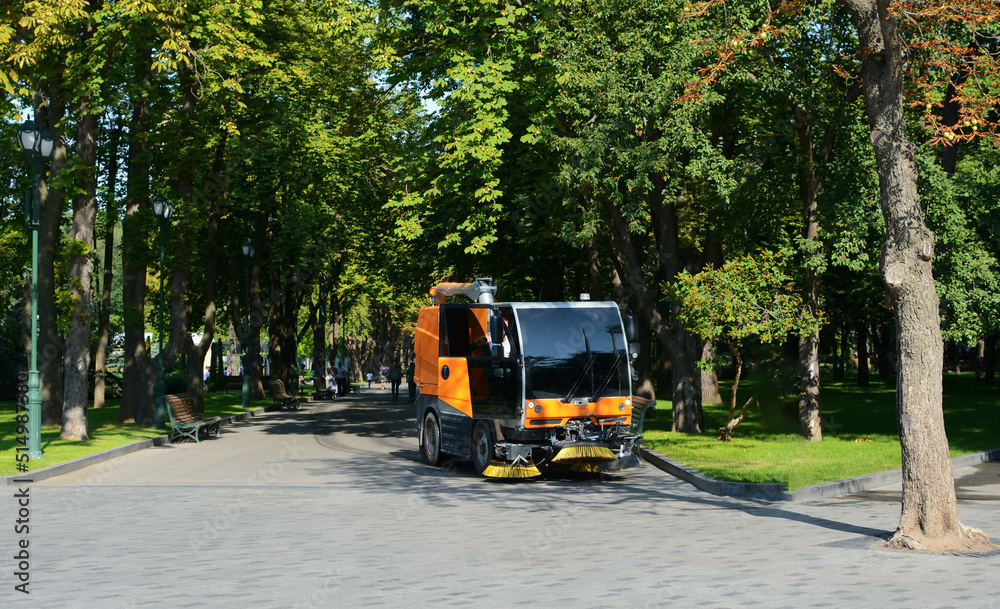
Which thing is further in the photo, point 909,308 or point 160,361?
point 160,361

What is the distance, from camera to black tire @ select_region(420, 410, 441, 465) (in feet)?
57.9

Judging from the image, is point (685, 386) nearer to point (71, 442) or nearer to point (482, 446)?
point (482, 446)

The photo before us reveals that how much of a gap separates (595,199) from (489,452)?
344 inches

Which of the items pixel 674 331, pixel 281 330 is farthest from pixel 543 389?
pixel 281 330

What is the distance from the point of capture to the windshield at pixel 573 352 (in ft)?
51.4

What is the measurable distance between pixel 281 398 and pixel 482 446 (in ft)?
71.8

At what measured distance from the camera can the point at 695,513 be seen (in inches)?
460

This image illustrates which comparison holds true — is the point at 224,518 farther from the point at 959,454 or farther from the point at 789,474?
the point at 959,454

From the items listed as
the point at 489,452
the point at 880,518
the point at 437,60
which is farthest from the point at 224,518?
the point at 437,60

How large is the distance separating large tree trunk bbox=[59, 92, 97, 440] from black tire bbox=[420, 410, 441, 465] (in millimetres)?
7678

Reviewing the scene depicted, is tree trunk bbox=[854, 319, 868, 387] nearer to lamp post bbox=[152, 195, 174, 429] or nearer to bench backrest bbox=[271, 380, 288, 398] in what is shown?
bench backrest bbox=[271, 380, 288, 398]

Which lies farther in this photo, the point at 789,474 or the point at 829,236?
the point at 829,236

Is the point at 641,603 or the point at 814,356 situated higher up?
the point at 814,356

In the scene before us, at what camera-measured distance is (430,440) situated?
18.0 m
